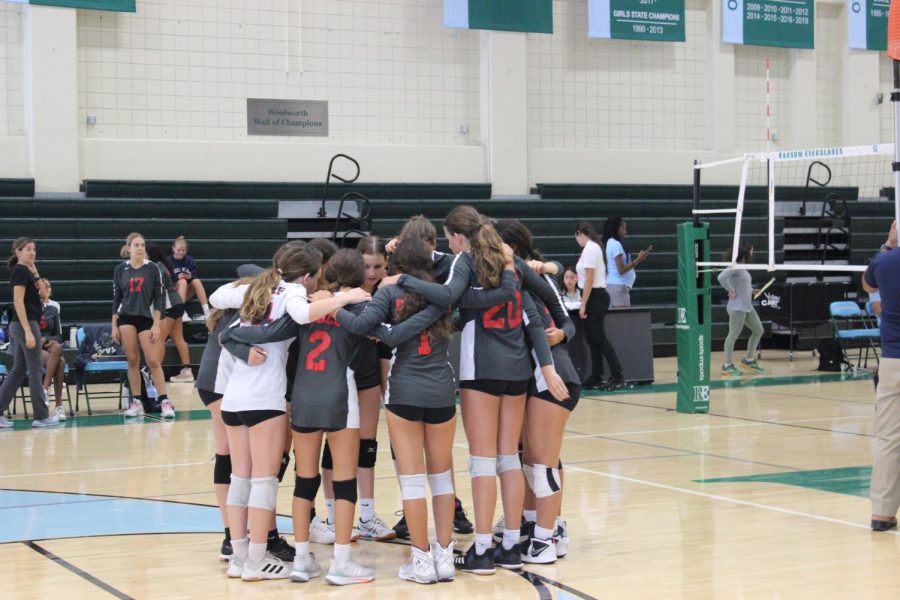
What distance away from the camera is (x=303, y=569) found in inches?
194

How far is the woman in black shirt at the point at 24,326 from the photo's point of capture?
30.6 ft

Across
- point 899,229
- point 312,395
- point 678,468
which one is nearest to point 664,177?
point 678,468

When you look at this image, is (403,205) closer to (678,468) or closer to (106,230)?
(106,230)

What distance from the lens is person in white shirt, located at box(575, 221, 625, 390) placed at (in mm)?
11242

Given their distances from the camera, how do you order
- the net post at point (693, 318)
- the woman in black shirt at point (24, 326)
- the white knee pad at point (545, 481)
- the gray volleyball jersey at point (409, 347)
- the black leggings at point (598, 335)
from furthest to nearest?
the black leggings at point (598, 335)
the net post at point (693, 318)
the woman in black shirt at point (24, 326)
the white knee pad at point (545, 481)
the gray volleyball jersey at point (409, 347)

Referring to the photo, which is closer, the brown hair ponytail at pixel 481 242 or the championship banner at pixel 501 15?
the brown hair ponytail at pixel 481 242

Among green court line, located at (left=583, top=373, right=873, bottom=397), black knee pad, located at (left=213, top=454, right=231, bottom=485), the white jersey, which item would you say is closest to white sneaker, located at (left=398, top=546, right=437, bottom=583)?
the white jersey

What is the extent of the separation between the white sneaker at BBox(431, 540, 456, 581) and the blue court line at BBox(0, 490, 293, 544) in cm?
116

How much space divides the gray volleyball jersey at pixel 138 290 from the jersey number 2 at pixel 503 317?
5.47 meters

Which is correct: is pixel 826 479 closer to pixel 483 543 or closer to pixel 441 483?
pixel 483 543

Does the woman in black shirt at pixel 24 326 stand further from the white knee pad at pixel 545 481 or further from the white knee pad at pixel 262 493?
the white knee pad at pixel 545 481

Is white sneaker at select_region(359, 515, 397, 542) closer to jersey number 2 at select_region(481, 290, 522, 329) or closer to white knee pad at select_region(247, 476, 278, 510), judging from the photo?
white knee pad at select_region(247, 476, 278, 510)

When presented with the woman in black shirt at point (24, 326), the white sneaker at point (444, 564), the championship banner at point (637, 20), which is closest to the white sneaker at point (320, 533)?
the white sneaker at point (444, 564)

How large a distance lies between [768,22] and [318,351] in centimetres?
1473
